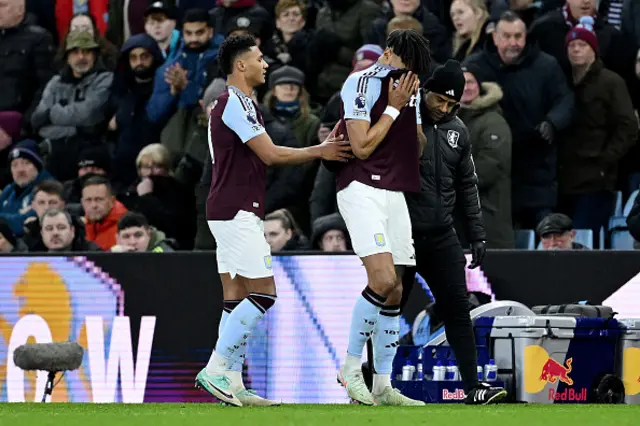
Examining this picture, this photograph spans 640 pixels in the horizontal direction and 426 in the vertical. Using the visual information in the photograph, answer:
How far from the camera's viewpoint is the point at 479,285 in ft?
37.4

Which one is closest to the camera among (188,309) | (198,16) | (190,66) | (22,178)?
(188,309)

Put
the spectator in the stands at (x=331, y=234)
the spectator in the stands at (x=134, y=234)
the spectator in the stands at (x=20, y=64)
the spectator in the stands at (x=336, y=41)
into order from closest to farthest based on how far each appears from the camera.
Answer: the spectator in the stands at (x=331, y=234) → the spectator in the stands at (x=134, y=234) → the spectator in the stands at (x=336, y=41) → the spectator in the stands at (x=20, y=64)

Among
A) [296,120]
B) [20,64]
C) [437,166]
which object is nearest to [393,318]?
[437,166]

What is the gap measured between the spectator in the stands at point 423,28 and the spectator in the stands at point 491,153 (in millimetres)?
700

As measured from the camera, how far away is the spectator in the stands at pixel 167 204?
45.0 ft

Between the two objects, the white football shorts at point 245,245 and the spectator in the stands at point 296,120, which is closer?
the white football shorts at point 245,245

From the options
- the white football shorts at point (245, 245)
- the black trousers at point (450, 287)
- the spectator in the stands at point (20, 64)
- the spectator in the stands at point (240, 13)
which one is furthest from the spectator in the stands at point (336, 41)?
the white football shorts at point (245, 245)

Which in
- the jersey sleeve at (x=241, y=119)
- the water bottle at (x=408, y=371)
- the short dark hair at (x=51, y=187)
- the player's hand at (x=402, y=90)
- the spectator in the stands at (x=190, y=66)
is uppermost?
the spectator in the stands at (x=190, y=66)

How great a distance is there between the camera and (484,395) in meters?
9.09

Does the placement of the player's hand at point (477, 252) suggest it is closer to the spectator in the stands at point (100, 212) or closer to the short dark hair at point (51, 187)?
the spectator in the stands at point (100, 212)

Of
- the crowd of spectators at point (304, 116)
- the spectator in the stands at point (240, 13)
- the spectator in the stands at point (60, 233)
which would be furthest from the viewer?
the spectator in the stands at point (240, 13)

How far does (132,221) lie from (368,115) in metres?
4.33

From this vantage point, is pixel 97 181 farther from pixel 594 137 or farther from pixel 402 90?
pixel 402 90

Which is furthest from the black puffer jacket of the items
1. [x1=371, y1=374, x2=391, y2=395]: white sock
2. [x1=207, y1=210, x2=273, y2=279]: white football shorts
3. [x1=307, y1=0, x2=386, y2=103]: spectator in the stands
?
[x1=307, y1=0, x2=386, y2=103]: spectator in the stands
